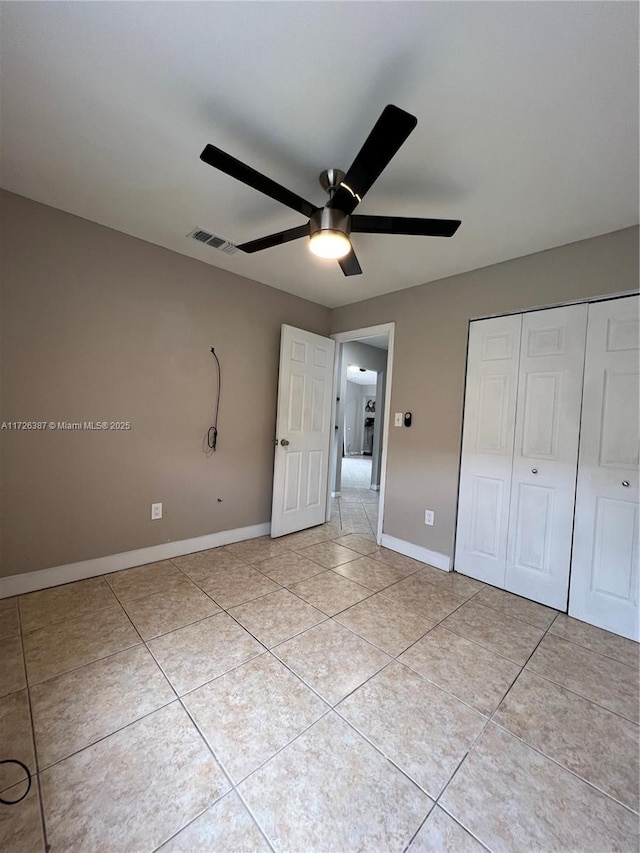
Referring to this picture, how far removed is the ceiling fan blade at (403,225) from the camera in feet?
5.15

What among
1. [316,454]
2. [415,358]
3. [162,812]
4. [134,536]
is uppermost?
[415,358]

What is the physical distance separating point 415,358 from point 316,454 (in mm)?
1419

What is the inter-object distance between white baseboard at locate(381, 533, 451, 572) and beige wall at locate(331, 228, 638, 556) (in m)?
0.05

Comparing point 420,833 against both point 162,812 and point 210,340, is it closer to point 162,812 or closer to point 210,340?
point 162,812

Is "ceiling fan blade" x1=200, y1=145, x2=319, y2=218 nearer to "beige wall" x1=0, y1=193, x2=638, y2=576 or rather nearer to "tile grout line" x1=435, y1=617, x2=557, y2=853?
"beige wall" x1=0, y1=193, x2=638, y2=576

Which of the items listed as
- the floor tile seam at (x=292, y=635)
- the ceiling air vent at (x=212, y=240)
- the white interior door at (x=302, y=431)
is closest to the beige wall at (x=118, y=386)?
the white interior door at (x=302, y=431)

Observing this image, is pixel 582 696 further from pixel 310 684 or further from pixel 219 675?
pixel 219 675

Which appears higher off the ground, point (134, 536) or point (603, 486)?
point (603, 486)

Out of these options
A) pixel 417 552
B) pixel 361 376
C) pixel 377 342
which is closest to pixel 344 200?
pixel 417 552

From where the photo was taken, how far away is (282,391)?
129 inches

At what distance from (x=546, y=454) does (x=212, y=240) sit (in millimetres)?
2825

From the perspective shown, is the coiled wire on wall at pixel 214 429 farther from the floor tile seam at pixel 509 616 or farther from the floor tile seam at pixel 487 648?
the floor tile seam at pixel 509 616

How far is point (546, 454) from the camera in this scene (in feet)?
7.64

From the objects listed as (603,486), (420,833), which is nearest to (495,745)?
(420,833)
